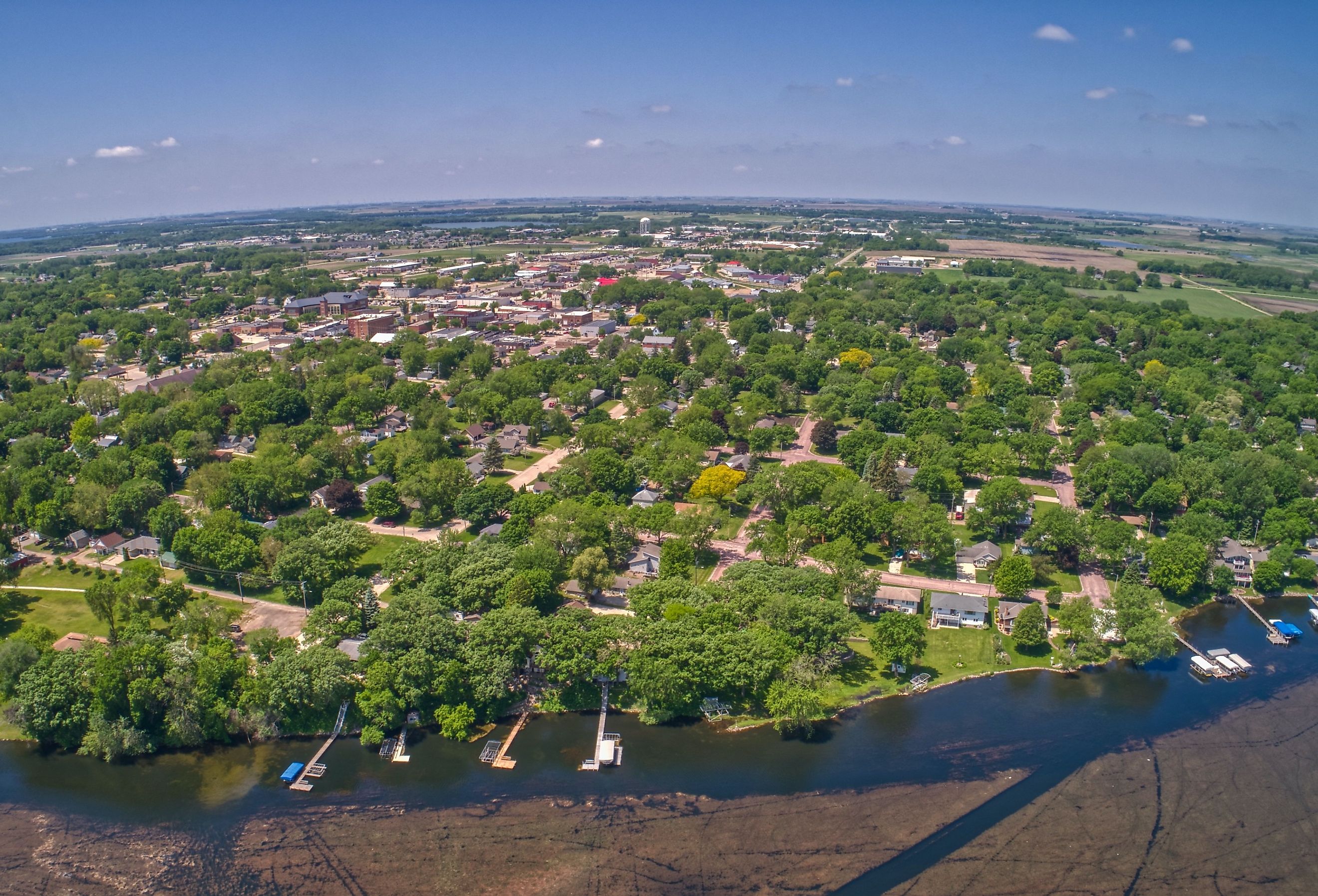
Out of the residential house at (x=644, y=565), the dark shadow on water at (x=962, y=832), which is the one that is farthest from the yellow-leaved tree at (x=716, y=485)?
the dark shadow on water at (x=962, y=832)

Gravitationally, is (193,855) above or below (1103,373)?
below

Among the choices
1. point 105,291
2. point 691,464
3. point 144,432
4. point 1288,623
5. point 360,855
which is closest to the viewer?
point 360,855

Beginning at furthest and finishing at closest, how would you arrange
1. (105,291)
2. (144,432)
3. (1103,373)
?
1. (105,291)
2. (1103,373)
3. (144,432)

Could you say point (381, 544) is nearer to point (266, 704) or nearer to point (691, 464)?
point (266, 704)

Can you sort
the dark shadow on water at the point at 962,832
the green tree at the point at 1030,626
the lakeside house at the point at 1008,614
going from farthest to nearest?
the lakeside house at the point at 1008,614 < the green tree at the point at 1030,626 < the dark shadow on water at the point at 962,832

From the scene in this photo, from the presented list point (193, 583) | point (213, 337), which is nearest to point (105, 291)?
point (213, 337)

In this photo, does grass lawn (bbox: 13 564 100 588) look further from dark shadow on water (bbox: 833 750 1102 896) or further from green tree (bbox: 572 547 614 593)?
dark shadow on water (bbox: 833 750 1102 896)

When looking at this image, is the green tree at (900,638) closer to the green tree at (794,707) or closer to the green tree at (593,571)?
the green tree at (794,707)
